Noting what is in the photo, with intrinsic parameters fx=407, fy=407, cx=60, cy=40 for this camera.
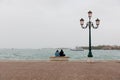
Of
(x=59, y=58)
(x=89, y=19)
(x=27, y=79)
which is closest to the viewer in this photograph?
(x=27, y=79)

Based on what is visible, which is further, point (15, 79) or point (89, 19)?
point (89, 19)

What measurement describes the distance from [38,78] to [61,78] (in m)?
1.11

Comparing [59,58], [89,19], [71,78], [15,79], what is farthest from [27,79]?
[59,58]

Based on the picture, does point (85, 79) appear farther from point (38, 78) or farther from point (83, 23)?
point (83, 23)

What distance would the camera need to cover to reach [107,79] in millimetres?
19484

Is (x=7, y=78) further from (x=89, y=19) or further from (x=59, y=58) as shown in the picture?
(x=59, y=58)

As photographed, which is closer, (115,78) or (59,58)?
(115,78)

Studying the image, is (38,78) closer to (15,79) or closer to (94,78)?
(15,79)

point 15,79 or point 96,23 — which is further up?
point 96,23

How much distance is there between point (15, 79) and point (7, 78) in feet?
2.28

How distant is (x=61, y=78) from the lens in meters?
19.7

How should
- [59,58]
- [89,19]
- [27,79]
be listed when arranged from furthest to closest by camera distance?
[59,58] → [89,19] → [27,79]

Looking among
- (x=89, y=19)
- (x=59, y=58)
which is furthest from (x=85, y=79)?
(x=59, y=58)

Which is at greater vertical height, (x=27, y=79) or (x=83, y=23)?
(x=83, y=23)
